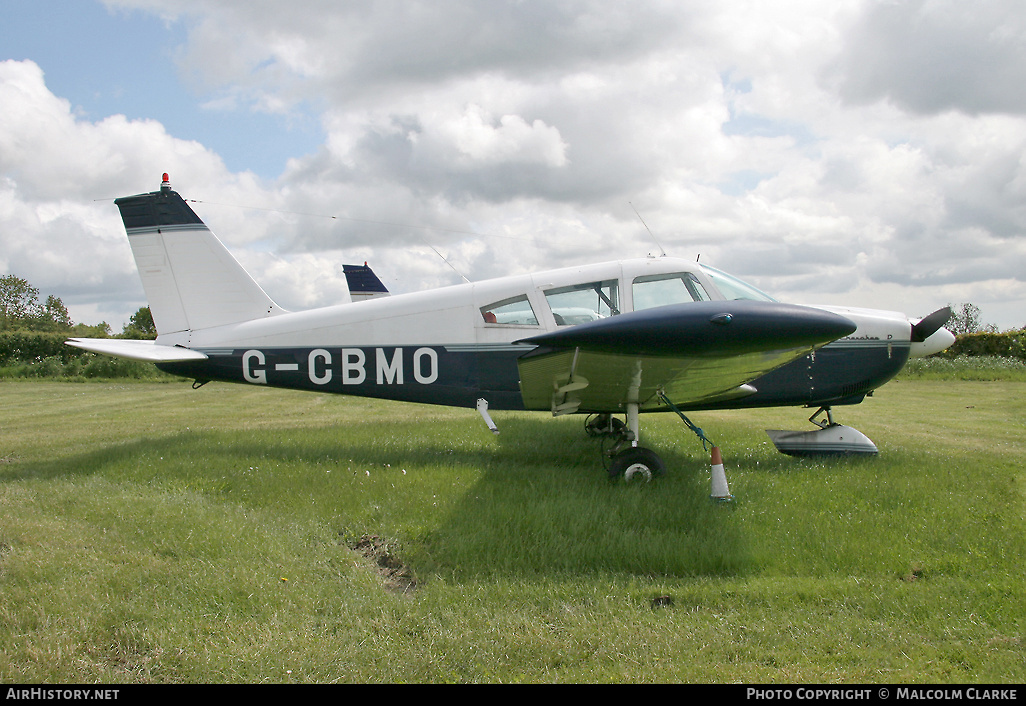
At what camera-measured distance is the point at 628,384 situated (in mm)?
5375

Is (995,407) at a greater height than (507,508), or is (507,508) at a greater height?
(507,508)

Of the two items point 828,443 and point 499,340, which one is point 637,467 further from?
point 828,443

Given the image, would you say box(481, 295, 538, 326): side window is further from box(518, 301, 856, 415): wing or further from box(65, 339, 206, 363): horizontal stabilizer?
box(65, 339, 206, 363): horizontal stabilizer

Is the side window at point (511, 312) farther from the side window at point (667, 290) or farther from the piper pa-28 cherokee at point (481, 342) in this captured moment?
the side window at point (667, 290)

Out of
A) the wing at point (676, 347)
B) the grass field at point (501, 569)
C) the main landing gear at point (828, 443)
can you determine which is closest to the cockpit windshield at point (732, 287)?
the wing at point (676, 347)

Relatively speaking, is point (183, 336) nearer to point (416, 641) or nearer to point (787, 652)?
point (416, 641)

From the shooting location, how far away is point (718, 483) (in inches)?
190

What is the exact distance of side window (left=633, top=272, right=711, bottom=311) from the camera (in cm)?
599

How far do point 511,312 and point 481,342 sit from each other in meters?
0.45

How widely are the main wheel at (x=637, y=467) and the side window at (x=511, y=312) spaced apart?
5.41 feet

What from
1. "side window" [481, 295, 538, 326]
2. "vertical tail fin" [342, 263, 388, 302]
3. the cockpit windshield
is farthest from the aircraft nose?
"vertical tail fin" [342, 263, 388, 302]

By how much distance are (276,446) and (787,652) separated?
5.93 metres

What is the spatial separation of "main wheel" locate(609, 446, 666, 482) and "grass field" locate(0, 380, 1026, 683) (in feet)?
0.48
